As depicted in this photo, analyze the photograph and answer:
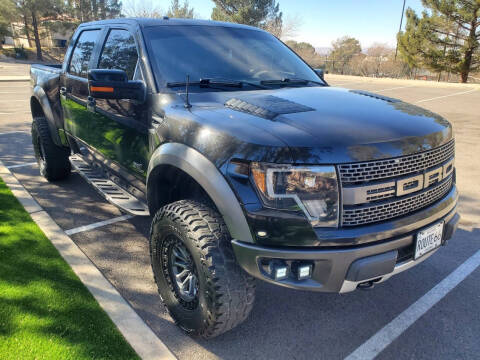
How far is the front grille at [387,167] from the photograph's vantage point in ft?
6.33

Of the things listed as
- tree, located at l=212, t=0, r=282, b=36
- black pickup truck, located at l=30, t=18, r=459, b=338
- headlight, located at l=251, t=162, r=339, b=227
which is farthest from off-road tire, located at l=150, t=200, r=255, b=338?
tree, located at l=212, t=0, r=282, b=36

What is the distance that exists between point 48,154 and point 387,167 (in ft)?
14.2

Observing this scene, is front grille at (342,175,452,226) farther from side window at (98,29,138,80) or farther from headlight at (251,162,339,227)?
side window at (98,29,138,80)

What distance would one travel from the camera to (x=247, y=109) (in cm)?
232

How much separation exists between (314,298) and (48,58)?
2017 inches

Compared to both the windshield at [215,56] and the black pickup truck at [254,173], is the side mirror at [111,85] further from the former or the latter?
the windshield at [215,56]

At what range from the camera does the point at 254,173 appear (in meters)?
1.95

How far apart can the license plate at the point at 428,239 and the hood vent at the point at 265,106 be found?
1.01m

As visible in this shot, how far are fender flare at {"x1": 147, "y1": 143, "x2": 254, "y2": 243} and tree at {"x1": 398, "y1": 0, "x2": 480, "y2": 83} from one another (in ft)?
109

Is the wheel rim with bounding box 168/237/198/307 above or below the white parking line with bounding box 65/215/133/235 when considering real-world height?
above

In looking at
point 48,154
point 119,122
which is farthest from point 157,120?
point 48,154

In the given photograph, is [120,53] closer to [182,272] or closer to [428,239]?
[182,272]

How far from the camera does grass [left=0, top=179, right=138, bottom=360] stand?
2281 mm

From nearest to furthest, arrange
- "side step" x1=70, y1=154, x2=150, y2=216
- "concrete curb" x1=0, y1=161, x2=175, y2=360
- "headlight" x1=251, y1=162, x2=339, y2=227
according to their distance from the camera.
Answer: "headlight" x1=251, y1=162, x2=339, y2=227 → "concrete curb" x1=0, y1=161, x2=175, y2=360 → "side step" x1=70, y1=154, x2=150, y2=216
